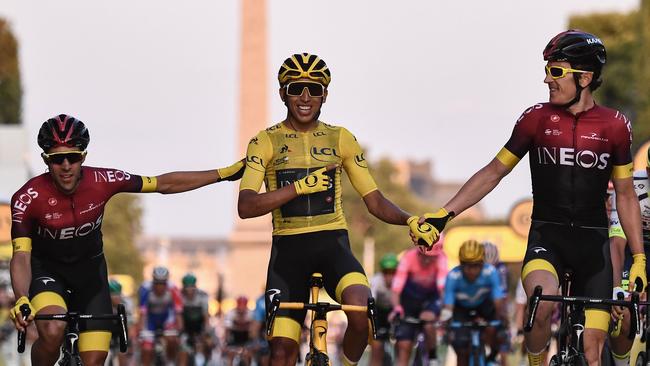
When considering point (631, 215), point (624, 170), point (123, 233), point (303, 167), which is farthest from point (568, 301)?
point (123, 233)

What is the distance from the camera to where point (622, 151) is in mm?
12133

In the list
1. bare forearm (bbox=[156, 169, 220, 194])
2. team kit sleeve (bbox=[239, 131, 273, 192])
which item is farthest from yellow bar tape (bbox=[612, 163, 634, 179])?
bare forearm (bbox=[156, 169, 220, 194])

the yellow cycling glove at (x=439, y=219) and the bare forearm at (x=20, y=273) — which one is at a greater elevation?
the yellow cycling glove at (x=439, y=219)

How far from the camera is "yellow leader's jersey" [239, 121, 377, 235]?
489 inches

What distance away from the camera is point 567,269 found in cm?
1212

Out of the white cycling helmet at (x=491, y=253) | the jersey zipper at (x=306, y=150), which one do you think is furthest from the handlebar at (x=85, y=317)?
the white cycling helmet at (x=491, y=253)

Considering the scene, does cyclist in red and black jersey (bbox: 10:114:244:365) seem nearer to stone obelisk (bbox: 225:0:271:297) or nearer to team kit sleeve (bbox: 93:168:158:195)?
team kit sleeve (bbox: 93:168:158:195)

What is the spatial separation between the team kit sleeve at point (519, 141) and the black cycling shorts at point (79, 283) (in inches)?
120

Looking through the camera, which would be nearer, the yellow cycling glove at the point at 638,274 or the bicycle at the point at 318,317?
the bicycle at the point at 318,317

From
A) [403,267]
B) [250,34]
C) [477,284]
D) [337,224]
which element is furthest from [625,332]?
[250,34]

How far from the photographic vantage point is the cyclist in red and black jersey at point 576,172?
1203 cm

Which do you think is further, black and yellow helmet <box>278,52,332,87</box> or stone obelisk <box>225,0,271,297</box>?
stone obelisk <box>225,0,271,297</box>

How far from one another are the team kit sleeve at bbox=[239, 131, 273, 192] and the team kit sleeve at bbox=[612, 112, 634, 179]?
7.78ft

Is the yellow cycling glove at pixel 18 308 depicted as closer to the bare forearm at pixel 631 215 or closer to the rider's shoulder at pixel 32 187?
the rider's shoulder at pixel 32 187
